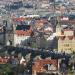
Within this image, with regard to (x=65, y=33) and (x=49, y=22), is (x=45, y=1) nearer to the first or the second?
(x=49, y=22)

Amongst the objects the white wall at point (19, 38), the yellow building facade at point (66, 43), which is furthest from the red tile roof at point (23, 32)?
the yellow building facade at point (66, 43)

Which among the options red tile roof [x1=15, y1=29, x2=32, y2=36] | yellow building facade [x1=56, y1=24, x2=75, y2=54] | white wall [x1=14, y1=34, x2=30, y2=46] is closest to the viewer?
yellow building facade [x1=56, y1=24, x2=75, y2=54]

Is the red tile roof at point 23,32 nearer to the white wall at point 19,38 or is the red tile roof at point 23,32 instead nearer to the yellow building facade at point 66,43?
the white wall at point 19,38

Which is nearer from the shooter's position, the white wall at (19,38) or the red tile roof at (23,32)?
the white wall at (19,38)

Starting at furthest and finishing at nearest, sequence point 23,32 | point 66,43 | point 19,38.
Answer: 1. point 23,32
2. point 19,38
3. point 66,43

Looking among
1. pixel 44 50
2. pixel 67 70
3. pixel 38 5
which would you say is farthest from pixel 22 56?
pixel 38 5

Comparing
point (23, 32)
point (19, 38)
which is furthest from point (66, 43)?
point (23, 32)

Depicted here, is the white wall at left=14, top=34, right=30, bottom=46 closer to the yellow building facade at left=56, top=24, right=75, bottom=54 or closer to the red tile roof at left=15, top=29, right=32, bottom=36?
the red tile roof at left=15, top=29, right=32, bottom=36

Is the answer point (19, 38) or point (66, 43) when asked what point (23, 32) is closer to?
point (19, 38)

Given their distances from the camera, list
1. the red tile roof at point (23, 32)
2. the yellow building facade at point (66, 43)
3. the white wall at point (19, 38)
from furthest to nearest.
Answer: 1. the red tile roof at point (23, 32)
2. the white wall at point (19, 38)
3. the yellow building facade at point (66, 43)

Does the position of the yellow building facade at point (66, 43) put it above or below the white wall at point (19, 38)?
above

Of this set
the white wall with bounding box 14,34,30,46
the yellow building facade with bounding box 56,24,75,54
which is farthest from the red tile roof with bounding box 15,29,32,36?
the yellow building facade with bounding box 56,24,75,54
